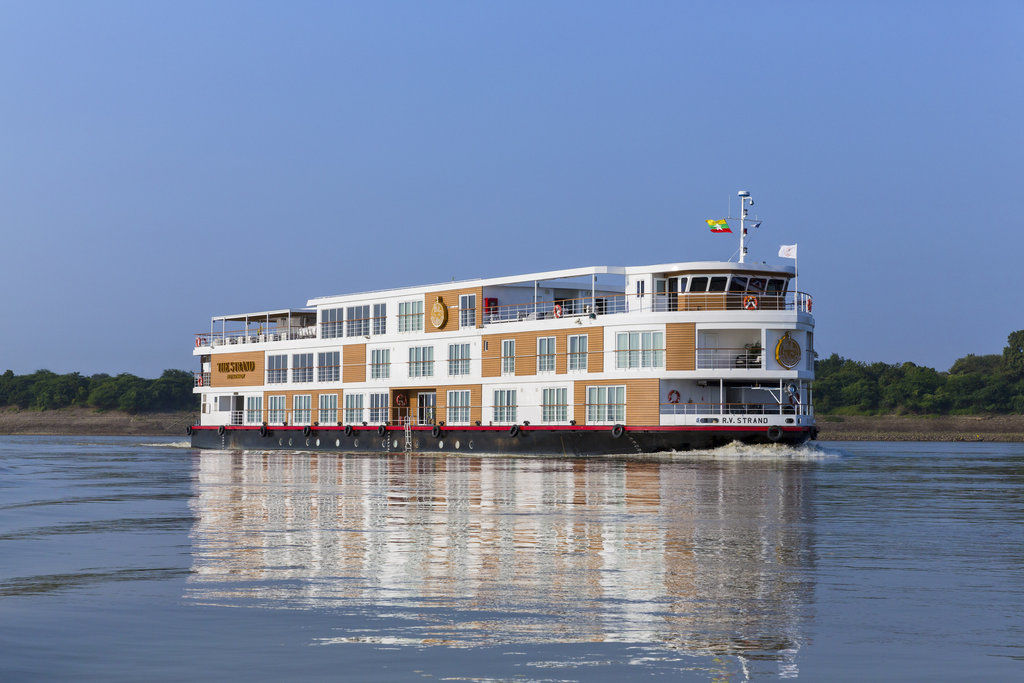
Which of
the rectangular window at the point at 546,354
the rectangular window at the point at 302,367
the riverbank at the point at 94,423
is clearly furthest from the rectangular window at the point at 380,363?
the riverbank at the point at 94,423

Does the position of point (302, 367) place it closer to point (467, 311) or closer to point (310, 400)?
point (310, 400)

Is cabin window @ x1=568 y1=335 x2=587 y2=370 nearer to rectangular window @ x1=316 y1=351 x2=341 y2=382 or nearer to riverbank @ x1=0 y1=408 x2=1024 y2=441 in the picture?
rectangular window @ x1=316 y1=351 x2=341 y2=382

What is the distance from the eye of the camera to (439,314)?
60219 millimetres

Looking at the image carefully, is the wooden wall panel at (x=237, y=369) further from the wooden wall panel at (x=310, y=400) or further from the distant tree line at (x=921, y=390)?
the distant tree line at (x=921, y=390)

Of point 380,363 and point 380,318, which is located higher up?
point 380,318

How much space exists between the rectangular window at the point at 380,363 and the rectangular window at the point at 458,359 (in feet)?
17.1

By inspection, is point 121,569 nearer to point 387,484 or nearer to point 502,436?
point 387,484

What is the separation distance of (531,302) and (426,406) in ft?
29.1

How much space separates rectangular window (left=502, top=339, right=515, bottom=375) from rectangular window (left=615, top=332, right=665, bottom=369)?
6.98 metres

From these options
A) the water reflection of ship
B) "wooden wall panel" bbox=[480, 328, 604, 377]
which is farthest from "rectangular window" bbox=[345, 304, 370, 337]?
the water reflection of ship

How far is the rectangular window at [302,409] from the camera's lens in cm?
6888

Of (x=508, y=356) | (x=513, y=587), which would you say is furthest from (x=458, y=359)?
(x=513, y=587)

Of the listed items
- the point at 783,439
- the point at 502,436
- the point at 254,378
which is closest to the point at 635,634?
the point at 783,439

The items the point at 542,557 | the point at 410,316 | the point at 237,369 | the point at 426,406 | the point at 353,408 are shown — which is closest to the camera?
the point at 542,557
